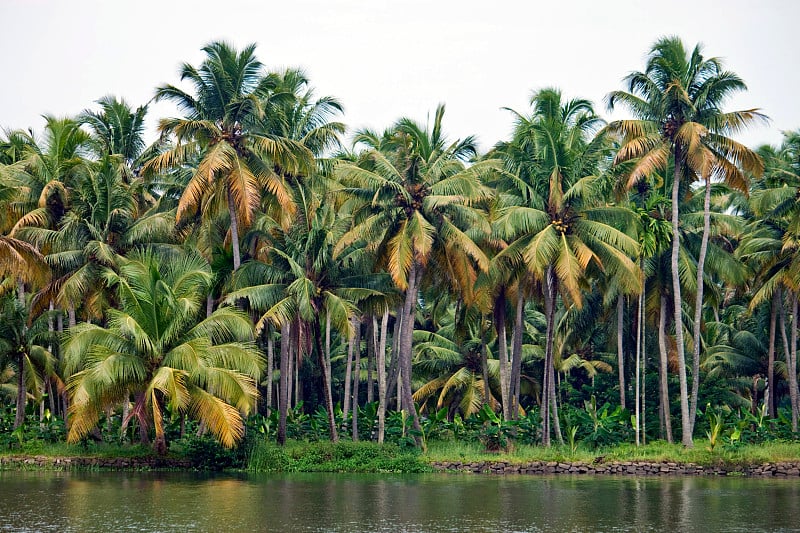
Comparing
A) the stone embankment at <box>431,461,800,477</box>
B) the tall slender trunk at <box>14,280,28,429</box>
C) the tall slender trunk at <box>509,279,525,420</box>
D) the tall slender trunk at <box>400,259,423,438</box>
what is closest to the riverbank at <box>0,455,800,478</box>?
the stone embankment at <box>431,461,800,477</box>

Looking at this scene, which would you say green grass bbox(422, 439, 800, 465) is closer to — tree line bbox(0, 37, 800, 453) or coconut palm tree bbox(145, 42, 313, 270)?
tree line bbox(0, 37, 800, 453)

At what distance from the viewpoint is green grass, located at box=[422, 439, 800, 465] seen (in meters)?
31.4

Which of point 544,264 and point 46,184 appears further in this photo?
point 46,184

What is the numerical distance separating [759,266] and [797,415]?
6.43 metres

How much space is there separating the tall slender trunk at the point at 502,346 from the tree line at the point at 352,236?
11 cm

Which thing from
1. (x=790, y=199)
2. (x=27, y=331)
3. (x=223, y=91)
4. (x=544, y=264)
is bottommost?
(x=27, y=331)

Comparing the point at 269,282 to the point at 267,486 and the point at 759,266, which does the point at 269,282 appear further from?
the point at 759,266

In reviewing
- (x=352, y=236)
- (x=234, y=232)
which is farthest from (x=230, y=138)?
(x=352, y=236)

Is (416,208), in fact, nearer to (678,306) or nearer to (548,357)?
(548,357)

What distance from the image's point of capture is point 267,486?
27.5 meters

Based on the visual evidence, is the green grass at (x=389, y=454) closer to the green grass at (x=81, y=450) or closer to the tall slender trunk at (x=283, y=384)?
the green grass at (x=81, y=450)

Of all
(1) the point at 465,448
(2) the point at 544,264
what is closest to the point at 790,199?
(2) the point at 544,264

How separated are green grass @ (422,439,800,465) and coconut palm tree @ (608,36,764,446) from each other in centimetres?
189

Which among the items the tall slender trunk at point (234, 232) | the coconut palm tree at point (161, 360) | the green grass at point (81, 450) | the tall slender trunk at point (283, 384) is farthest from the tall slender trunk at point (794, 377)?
the green grass at point (81, 450)
